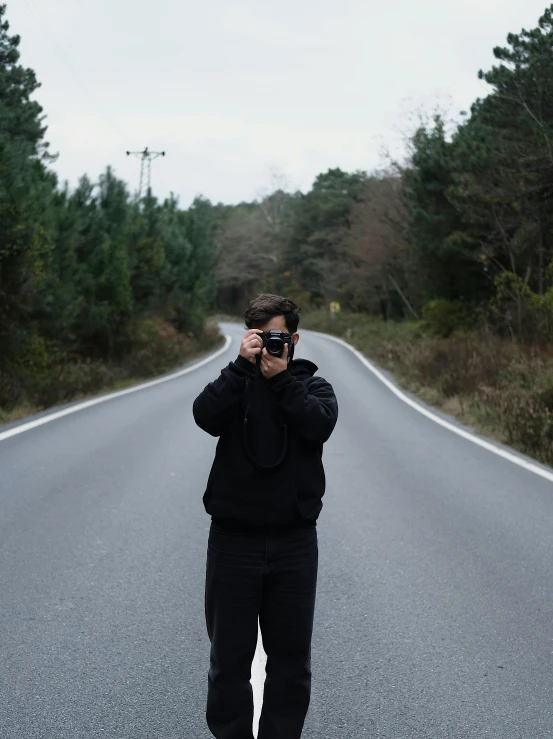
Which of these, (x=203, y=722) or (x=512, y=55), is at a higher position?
(x=512, y=55)

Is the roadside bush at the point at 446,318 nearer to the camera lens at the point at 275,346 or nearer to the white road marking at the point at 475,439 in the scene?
the white road marking at the point at 475,439

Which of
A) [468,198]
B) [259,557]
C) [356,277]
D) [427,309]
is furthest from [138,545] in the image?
[356,277]

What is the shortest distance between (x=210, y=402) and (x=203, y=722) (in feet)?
5.49

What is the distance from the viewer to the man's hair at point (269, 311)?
3527 millimetres

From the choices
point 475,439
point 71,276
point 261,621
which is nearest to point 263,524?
point 261,621

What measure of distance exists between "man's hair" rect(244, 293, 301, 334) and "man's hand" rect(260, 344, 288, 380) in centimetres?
17

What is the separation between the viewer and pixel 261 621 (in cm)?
357

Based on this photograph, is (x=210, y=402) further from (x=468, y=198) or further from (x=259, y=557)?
(x=468, y=198)

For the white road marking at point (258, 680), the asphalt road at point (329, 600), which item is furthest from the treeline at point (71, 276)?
the white road marking at point (258, 680)

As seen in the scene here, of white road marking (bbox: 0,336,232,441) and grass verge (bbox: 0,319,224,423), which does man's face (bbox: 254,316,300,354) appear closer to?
white road marking (bbox: 0,336,232,441)

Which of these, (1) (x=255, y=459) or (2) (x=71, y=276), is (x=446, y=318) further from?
(1) (x=255, y=459)

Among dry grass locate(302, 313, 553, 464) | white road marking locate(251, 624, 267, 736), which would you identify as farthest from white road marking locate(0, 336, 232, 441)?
white road marking locate(251, 624, 267, 736)

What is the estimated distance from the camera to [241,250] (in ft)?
352

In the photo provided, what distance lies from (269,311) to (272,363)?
0.77 ft
